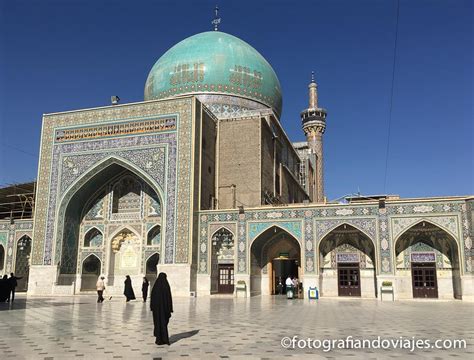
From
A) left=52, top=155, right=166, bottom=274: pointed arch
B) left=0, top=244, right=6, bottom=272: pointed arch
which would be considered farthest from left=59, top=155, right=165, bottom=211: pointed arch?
left=0, top=244, right=6, bottom=272: pointed arch

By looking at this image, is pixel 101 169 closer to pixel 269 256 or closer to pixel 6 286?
pixel 6 286

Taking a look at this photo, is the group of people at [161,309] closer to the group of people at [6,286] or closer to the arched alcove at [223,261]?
the group of people at [6,286]

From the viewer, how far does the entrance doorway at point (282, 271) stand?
20962mm

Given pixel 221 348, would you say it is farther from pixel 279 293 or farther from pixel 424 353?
pixel 279 293

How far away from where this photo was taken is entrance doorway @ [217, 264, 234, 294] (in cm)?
1958

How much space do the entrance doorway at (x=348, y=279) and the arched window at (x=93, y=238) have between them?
10.9 metres

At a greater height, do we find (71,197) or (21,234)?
(71,197)

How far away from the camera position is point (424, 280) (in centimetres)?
1777

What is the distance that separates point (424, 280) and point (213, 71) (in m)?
14.4

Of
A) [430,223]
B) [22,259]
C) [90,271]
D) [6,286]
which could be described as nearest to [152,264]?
[90,271]

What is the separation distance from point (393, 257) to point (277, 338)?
11.4 meters

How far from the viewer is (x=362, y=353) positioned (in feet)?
19.0

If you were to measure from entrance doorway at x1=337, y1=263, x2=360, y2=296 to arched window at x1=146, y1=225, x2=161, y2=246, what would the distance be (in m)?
7.84

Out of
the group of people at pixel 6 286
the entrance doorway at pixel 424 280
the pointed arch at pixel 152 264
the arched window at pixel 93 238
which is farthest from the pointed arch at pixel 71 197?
the entrance doorway at pixel 424 280
